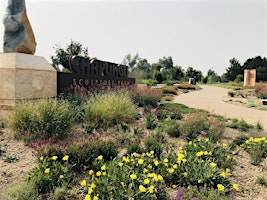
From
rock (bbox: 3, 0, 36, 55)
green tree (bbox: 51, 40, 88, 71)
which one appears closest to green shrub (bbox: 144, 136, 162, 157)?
rock (bbox: 3, 0, 36, 55)

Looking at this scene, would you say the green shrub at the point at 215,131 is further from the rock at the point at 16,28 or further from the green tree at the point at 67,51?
the green tree at the point at 67,51

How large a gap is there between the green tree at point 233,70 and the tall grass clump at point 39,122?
46573 mm

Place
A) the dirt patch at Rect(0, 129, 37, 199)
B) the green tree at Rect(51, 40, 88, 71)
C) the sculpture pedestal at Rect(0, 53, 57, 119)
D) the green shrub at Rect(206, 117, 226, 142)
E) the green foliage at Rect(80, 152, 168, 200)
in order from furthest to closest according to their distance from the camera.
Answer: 1. the green tree at Rect(51, 40, 88, 71)
2. the sculpture pedestal at Rect(0, 53, 57, 119)
3. the green shrub at Rect(206, 117, 226, 142)
4. the dirt patch at Rect(0, 129, 37, 199)
5. the green foliage at Rect(80, 152, 168, 200)

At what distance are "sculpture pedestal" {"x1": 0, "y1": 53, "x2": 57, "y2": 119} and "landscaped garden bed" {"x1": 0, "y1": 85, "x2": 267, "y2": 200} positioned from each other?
0.82 m

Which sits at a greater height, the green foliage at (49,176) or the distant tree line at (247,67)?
the distant tree line at (247,67)

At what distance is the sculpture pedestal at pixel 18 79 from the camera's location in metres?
6.24

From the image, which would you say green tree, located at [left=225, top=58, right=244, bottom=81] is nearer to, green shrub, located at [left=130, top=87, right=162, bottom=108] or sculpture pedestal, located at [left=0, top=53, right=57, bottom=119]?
green shrub, located at [left=130, top=87, right=162, bottom=108]

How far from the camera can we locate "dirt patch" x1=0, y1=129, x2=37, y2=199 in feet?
11.0

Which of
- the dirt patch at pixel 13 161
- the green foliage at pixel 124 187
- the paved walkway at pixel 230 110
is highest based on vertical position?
the paved walkway at pixel 230 110

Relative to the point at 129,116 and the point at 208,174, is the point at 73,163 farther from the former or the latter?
the point at 129,116

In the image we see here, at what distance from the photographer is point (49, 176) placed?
2.97m

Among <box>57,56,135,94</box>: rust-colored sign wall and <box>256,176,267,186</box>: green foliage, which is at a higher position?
<box>57,56,135,94</box>: rust-colored sign wall

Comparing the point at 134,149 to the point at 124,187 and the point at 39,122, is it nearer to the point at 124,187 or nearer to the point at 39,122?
the point at 124,187

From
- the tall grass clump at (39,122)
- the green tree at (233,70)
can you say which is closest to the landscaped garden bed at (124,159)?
the tall grass clump at (39,122)
